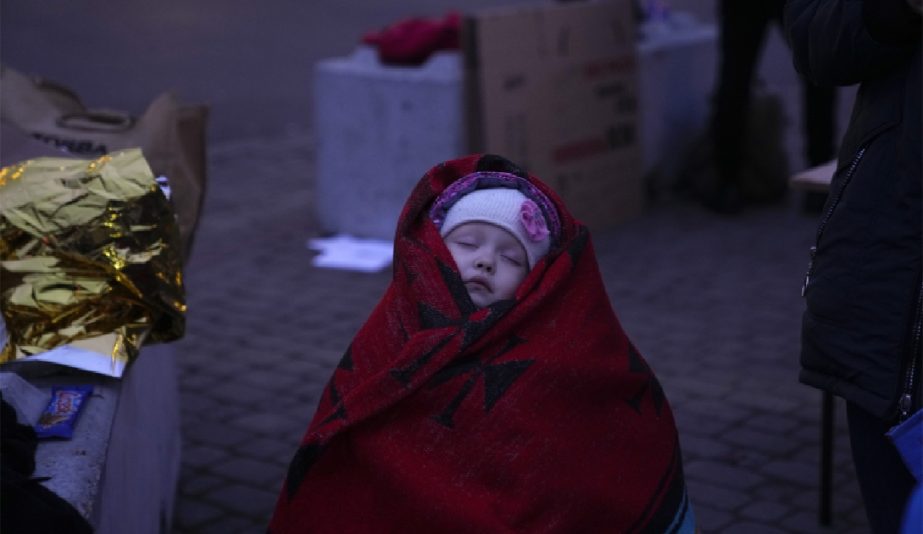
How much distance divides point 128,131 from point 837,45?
2.04 meters

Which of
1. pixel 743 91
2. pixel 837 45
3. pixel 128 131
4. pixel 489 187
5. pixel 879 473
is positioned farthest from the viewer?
pixel 743 91

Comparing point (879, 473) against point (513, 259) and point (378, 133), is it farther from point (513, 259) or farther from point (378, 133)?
point (378, 133)

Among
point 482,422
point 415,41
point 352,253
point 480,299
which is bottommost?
point 352,253

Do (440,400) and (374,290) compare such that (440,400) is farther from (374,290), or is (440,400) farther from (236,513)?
(374,290)

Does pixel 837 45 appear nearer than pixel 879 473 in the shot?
Answer: Yes

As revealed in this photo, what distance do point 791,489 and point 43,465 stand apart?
230 centimetres

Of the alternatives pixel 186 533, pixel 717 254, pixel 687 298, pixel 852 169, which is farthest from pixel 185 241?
pixel 717 254

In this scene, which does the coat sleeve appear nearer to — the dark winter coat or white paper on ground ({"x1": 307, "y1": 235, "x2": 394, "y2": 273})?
the dark winter coat

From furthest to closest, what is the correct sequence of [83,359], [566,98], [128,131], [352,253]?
[566,98], [352,253], [128,131], [83,359]

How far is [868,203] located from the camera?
96.8 inches

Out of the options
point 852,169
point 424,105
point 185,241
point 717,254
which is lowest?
point 717,254

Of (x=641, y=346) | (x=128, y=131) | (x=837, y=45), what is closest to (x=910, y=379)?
(x=837, y=45)

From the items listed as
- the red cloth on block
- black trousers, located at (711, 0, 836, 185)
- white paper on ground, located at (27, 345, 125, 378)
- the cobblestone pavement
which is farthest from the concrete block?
white paper on ground, located at (27, 345, 125, 378)

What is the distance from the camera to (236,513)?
398 centimetres
